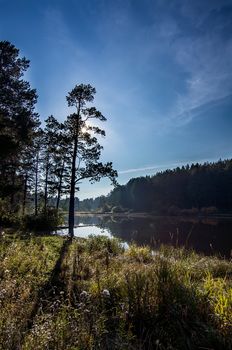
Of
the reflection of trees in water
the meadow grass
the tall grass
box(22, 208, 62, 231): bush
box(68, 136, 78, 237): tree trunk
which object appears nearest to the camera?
the meadow grass

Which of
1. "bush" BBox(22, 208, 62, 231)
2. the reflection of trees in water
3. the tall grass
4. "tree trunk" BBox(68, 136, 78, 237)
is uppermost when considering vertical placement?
"tree trunk" BBox(68, 136, 78, 237)

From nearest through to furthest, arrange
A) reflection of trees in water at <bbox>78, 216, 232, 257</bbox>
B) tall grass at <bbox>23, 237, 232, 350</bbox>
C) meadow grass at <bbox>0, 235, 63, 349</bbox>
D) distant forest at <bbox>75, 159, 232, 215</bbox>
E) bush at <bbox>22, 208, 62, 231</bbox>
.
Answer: meadow grass at <bbox>0, 235, 63, 349</bbox> < tall grass at <bbox>23, 237, 232, 350</bbox> < reflection of trees in water at <bbox>78, 216, 232, 257</bbox> < bush at <bbox>22, 208, 62, 231</bbox> < distant forest at <bbox>75, 159, 232, 215</bbox>

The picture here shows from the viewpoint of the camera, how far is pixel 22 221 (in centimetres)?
2425

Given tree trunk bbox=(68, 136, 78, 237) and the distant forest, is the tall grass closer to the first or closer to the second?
tree trunk bbox=(68, 136, 78, 237)

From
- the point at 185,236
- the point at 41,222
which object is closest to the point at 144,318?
the point at 41,222

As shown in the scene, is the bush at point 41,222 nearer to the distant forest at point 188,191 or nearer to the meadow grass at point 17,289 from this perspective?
the meadow grass at point 17,289

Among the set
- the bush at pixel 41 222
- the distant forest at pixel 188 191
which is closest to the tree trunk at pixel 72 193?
the bush at pixel 41 222

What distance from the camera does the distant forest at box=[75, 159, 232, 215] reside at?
323ft

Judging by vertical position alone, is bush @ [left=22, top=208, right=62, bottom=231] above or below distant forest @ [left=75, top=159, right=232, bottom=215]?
below

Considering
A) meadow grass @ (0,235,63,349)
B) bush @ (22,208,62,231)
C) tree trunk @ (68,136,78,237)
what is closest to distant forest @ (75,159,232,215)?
bush @ (22,208,62,231)

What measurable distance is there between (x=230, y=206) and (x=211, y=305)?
98.9 meters

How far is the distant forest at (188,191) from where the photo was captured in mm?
98375

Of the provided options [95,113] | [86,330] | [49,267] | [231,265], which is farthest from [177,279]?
[95,113]

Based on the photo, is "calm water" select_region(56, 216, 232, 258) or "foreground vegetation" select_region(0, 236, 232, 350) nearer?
"foreground vegetation" select_region(0, 236, 232, 350)
